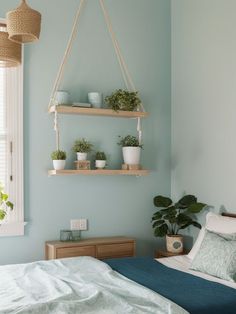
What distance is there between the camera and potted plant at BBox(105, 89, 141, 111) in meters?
4.43

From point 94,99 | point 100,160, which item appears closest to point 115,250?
point 100,160

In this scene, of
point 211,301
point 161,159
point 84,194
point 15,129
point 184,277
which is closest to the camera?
point 211,301

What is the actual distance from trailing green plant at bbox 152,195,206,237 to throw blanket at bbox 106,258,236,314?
79 centimetres

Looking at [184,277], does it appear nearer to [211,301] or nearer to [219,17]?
[211,301]

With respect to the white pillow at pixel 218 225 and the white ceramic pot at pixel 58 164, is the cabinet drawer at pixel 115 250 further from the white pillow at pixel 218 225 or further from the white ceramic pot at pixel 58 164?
the white ceramic pot at pixel 58 164

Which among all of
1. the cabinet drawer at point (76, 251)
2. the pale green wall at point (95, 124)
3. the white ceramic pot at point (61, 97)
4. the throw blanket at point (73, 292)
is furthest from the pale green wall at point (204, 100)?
the throw blanket at point (73, 292)

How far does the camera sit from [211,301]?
2.75 meters

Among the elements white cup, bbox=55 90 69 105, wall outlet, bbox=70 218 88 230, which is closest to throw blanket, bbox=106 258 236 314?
wall outlet, bbox=70 218 88 230

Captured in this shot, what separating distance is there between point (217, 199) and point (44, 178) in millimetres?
1627

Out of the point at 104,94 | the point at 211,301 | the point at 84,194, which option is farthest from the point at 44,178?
the point at 211,301

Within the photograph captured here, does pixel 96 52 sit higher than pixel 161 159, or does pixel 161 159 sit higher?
pixel 96 52

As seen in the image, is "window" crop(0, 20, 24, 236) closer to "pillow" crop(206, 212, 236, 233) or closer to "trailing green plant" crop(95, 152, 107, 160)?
"trailing green plant" crop(95, 152, 107, 160)

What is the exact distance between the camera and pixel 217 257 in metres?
3.38

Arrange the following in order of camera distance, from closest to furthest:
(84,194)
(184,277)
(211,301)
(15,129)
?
(211,301) → (184,277) → (15,129) → (84,194)
